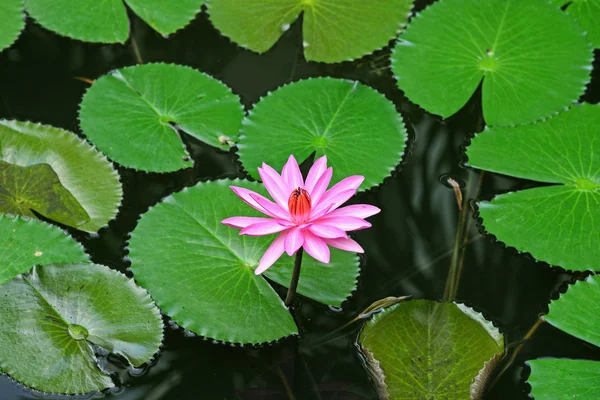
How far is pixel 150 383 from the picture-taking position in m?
2.40

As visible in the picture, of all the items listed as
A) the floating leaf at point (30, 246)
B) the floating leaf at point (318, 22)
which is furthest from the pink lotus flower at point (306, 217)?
the floating leaf at point (318, 22)

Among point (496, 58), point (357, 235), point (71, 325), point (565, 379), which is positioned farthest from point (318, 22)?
point (565, 379)

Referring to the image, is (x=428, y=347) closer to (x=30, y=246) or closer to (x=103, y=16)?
(x=30, y=246)

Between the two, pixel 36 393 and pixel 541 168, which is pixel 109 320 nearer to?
pixel 36 393

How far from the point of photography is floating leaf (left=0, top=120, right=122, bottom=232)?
109 inches

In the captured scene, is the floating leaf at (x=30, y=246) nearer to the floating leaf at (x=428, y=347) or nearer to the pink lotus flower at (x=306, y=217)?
the pink lotus flower at (x=306, y=217)

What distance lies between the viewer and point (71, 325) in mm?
2395

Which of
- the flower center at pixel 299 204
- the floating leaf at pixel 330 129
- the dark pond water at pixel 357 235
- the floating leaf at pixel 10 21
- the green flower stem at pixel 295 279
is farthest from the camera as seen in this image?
the floating leaf at pixel 10 21

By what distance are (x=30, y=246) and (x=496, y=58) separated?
2.29 m

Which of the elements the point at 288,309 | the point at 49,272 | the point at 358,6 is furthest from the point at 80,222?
the point at 358,6

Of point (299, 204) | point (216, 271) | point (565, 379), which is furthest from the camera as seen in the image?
point (216, 271)

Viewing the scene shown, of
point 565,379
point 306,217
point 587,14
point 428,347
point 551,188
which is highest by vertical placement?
point 587,14

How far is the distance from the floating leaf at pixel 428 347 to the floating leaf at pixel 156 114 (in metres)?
1.13

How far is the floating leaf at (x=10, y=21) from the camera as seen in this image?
344cm
